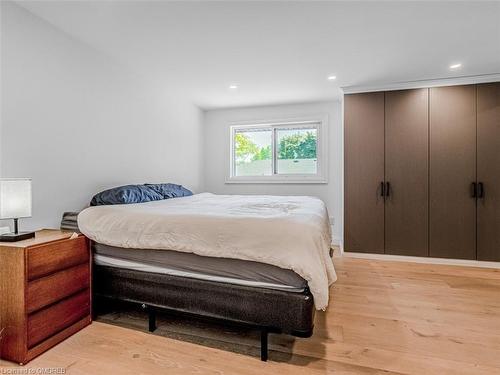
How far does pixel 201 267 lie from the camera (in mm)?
1733

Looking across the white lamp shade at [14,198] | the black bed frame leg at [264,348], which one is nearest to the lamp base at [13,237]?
the white lamp shade at [14,198]

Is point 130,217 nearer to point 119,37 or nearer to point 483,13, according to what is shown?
point 119,37

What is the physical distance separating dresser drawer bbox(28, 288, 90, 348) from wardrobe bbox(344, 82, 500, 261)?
3.12m

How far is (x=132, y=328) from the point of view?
6.26 ft

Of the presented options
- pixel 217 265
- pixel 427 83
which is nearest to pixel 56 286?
pixel 217 265

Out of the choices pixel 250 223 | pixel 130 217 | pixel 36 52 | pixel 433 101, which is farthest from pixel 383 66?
pixel 36 52

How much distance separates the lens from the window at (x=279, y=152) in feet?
14.8

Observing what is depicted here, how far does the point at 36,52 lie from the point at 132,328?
85.7 inches

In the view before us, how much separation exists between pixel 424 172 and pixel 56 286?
3.95 metres

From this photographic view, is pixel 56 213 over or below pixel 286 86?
below

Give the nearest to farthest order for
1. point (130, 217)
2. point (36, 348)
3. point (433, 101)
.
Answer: point (36, 348) < point (130, 217) < point (433, 101)

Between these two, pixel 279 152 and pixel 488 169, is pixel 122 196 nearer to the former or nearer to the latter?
pixel 279 152

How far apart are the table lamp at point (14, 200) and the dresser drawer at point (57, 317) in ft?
1.52

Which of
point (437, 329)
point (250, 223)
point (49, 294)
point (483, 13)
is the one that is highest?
point (483, 13)
